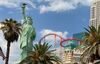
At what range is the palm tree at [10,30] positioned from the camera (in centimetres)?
6744

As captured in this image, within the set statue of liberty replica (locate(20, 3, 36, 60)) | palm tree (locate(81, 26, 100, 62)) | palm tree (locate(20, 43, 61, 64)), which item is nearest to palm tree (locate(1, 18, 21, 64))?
statue of liberty replica (locate(20, 3, 36, 60))

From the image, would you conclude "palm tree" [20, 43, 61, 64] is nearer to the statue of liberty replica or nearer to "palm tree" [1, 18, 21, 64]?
the statue of liberty replica

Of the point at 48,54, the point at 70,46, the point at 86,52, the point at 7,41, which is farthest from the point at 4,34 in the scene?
the point at 70,46

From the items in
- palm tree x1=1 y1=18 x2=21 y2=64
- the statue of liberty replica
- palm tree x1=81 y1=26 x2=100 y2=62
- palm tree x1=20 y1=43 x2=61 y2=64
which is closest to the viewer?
palm tree x1=81 y1=26 x2=100 y2=62

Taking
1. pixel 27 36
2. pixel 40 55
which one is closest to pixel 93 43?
pixel 40 55

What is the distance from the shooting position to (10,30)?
226ft

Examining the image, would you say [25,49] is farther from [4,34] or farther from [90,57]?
[90,57]

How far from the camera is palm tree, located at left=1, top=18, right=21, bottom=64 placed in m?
67.4

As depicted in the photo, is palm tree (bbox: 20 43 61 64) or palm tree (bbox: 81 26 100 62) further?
palm tree (bbox: 20 43 61 64)

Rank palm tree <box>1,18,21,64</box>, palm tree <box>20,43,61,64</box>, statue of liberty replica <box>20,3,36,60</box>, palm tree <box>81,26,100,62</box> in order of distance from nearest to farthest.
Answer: palm tree <box>81,26,100,62</box> < palm tree <box>20,43,61,64</box> < statue of liberty replica <box>20,3,36,60</box> < palm tree <box>1,18,21,64</box>

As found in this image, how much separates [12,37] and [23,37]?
218 inches

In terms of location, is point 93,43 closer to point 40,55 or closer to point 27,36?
point 40,55

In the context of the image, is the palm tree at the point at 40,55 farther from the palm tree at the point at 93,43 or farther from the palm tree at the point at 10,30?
the palm tree at the point at 10,30

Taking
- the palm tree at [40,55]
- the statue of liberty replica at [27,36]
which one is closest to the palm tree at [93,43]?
the palm tree at [40,55]
